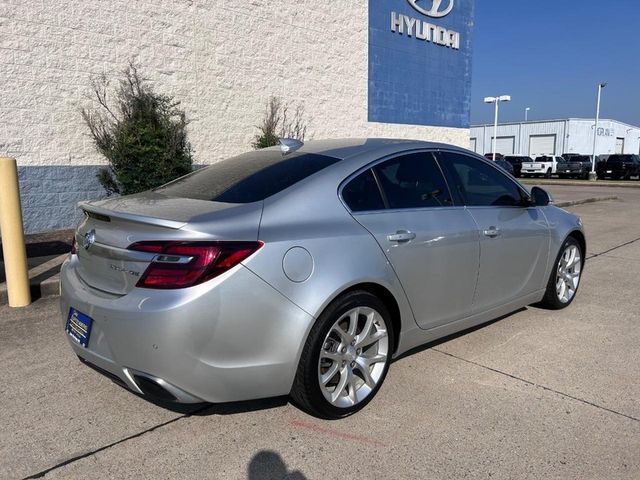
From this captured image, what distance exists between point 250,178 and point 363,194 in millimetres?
712

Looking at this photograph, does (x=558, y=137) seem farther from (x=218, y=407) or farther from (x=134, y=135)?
(x=218, y=407)

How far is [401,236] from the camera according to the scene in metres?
3.36

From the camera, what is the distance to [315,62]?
1300cm

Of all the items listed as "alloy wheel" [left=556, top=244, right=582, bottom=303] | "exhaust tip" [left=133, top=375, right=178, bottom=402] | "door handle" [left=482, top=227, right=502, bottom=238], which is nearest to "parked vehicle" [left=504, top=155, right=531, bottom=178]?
"alloy wheel" [left=556, top=244, right=582, bottom=303]

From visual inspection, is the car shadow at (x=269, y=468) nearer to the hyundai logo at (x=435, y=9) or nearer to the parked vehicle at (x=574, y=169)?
the hyundai logo at (x=435, y=9)

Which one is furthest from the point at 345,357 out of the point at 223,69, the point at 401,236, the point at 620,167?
the point at 620,167

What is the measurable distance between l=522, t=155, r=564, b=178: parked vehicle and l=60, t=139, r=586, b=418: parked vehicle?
3678 cm

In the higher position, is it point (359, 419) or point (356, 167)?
point (356, 167)

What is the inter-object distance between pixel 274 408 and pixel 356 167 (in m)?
1.56

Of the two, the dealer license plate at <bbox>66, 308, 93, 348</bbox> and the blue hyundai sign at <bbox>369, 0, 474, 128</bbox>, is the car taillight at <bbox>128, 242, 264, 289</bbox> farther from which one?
the blue hyundai sign at <bbox>369, 0, 474, 128</bbox>

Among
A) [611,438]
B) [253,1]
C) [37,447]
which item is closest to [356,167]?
[611,438]

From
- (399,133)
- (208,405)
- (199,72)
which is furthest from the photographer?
(399,133)

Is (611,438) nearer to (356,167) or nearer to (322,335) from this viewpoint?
(322,335)

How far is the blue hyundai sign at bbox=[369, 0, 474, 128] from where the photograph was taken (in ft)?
48.3
